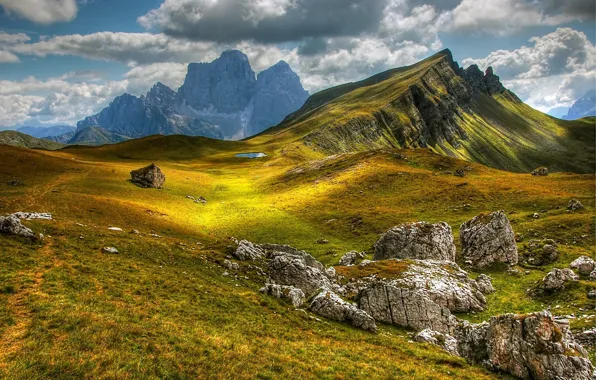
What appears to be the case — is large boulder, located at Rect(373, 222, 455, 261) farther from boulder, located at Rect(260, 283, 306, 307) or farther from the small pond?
the small pond

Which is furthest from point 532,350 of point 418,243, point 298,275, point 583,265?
point 418,243

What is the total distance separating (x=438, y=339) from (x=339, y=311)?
26.4 ft

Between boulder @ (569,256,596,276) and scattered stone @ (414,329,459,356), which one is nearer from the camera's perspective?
scattered stone @ (414,329,459,356)

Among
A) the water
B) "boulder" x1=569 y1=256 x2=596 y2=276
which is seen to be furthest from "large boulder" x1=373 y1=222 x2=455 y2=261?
the water

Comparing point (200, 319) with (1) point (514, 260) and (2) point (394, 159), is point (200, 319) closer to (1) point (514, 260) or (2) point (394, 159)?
(1) point (514, 260)

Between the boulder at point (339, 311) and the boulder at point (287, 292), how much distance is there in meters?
1.27

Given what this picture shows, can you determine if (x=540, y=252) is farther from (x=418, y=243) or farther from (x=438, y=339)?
(x=438, y=339)

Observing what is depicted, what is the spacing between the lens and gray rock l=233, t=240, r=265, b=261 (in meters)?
39.1

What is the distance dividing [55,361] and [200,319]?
9.52 metres

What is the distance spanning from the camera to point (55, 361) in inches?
637

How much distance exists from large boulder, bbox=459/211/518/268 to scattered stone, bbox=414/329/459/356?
21.9 metres

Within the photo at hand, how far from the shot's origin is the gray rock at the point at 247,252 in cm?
3906

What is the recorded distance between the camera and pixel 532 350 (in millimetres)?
19781

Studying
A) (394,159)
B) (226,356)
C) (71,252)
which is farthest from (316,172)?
(226,356)
